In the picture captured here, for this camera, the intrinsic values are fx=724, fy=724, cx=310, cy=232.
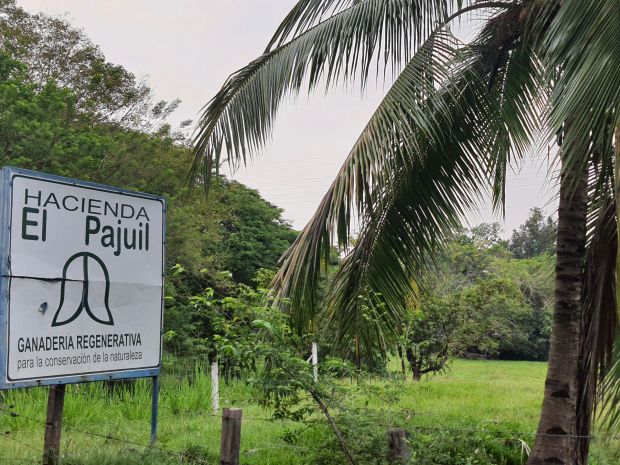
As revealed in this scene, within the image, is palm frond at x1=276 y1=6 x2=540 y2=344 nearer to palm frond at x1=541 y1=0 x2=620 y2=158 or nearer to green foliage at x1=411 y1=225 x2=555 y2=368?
palm frond at x1=541 y1=0 x2=620 y2=158

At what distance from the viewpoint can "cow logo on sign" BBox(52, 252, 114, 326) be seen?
421cm

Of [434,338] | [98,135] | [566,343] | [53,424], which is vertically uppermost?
[98,135]

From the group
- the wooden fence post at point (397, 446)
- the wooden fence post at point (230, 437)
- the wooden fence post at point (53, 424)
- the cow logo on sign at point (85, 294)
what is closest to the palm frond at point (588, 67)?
the wooden fence post at point (397, 446)

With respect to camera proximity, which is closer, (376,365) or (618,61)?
(618,61)

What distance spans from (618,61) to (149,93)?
63.1ft

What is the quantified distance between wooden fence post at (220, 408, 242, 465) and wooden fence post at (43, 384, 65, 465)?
1.09 m

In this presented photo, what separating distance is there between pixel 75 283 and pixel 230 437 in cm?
129

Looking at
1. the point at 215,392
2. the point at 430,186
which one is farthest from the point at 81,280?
the point at 215,392

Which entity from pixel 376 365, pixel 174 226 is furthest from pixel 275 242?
pixel 376 365

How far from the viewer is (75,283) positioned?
4.28 meters

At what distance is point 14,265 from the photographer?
13.0 ft

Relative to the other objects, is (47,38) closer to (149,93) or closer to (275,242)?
(149,93)

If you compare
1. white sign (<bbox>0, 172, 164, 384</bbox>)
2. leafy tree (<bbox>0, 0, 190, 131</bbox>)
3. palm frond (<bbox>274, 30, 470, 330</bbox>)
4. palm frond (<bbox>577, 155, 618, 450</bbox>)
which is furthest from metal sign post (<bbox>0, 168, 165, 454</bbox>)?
leafy tree (<bbox>0, 0, 190, 131</bbox>)

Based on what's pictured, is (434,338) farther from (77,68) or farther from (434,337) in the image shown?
(77,68)
